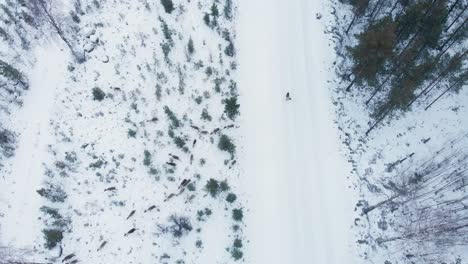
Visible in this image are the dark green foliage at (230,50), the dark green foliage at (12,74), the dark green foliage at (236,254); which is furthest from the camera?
the dark green foliage at (230,50)

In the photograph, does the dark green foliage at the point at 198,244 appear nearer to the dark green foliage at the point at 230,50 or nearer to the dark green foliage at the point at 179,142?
the dark green foliage at the point at 179,142

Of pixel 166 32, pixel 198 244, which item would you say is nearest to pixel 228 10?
pixel 166 32

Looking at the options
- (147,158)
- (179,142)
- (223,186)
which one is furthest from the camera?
(179,142)

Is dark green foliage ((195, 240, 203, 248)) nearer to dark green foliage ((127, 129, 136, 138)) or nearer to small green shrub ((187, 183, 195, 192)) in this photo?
small green shrub ((187, 183, 195, 192))

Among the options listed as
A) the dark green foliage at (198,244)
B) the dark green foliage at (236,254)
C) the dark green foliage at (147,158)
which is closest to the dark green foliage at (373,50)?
the dark green foliage at (236,254)

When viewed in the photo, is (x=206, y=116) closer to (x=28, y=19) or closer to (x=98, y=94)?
(x=98, y=94)

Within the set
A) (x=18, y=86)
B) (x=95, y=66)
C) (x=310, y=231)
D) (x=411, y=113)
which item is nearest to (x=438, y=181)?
(x=411, y=113)
